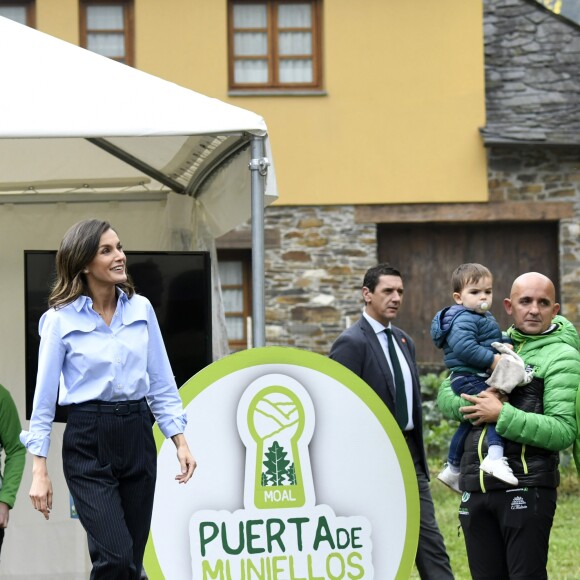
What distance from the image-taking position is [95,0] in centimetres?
1639

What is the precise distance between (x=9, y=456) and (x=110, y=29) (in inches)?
448

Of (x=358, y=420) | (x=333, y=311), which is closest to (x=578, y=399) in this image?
(x=358, y=420)

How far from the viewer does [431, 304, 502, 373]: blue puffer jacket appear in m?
5.51

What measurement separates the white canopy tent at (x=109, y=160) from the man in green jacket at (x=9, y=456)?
115 centimetres

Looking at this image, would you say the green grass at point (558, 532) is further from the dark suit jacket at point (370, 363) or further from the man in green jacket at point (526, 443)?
the man in green jacket at point (526, 443)

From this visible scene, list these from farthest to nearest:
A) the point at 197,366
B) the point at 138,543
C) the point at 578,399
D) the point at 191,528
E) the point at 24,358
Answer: the point at 24,358, the point at 197,366, the point at 191,528, the point at 578,399, the point at 138,543

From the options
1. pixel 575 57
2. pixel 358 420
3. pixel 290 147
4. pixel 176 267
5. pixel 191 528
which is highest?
pixel 575 57

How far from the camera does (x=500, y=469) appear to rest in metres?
5.13

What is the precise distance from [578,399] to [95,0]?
1241 cm

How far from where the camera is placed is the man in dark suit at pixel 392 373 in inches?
259

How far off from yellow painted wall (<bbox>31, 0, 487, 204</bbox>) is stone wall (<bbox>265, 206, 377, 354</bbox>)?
246 mm

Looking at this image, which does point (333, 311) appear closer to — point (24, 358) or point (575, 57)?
point (575, 57)

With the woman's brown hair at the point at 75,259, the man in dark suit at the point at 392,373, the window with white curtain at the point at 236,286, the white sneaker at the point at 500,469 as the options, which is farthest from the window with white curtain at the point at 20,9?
the white sneaker at the point at 500,469

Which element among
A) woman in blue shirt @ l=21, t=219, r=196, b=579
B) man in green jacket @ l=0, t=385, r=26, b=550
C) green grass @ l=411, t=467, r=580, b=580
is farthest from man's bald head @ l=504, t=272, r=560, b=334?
man in green jacket @ l=0, t=385, r=26, b=550
